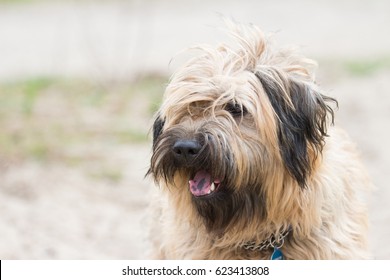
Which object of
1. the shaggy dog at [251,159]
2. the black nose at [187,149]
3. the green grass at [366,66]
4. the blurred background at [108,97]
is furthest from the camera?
the green grass at [366,66]

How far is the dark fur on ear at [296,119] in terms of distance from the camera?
15.3 feet

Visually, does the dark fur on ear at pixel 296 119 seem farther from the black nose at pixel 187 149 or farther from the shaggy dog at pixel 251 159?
the black nose at pixel 187 149

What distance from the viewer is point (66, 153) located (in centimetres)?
870

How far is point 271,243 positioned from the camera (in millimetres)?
4957

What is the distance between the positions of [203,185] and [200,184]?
2 centimetres

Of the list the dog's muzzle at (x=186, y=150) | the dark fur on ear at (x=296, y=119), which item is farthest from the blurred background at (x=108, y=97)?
the dog's muzzle at (x=186, y=150)

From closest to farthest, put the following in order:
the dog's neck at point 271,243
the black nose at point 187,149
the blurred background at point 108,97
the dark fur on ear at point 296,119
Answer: the black nose at point 187,149 → the dark fur on ear at point 296,119 → the dog's neck at point 271,243 → the blurred background at point 108,97

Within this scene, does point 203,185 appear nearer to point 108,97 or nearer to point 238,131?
point 238,131

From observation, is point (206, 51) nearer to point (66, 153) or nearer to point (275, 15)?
point (66, 153)

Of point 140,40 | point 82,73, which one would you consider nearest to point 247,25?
point 82,73

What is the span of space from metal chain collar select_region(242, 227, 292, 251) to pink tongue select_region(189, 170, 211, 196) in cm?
51

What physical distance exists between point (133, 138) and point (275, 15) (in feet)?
26.3
